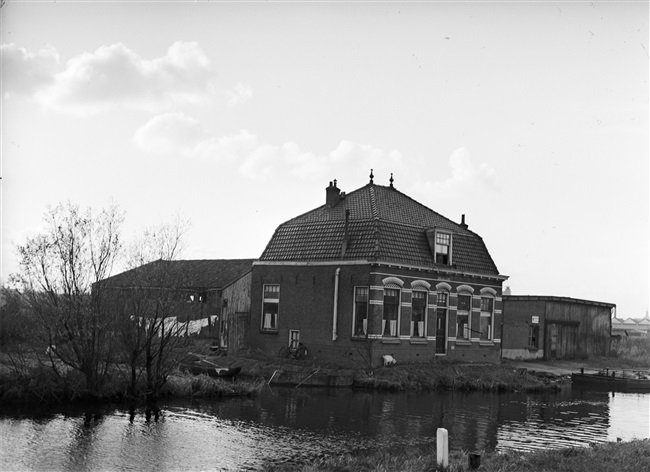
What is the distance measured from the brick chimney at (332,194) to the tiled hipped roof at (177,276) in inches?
249

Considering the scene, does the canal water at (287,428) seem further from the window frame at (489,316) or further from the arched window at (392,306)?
the window frame at (489,316)

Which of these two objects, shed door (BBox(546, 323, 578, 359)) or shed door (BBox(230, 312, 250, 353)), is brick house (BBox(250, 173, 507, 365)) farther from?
shed door (BBox(546, 323, 578, 359))

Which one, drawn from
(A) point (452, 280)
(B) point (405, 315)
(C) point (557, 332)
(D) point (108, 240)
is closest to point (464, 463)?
(D) point (108, 240)

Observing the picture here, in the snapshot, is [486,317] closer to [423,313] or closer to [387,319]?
[423,313]

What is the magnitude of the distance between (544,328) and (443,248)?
1161cm

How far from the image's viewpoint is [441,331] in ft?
114

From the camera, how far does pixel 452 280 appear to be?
3522 centimetres

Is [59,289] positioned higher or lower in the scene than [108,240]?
lower

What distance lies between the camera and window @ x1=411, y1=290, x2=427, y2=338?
33.6 meters

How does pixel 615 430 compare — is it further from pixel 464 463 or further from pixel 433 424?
pixel 464 463

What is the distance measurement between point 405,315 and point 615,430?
12.1 metres

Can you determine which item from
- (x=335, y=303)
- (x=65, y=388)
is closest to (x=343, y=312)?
(x=335, y=303)

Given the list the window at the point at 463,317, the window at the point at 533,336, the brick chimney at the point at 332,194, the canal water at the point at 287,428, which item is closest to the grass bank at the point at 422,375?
the canal water at the point at 287,428

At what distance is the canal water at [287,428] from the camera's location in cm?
1611
